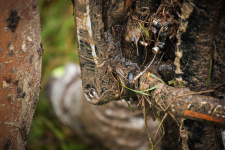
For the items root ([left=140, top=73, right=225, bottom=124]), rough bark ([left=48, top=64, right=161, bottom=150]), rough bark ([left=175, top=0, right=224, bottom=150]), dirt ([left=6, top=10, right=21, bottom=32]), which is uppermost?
dirt ([left=6, top=10, right=21, bottom=32])

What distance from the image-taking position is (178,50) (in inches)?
24.7

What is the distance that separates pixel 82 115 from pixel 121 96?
98 cm

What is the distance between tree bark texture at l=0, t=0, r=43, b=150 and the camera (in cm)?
57

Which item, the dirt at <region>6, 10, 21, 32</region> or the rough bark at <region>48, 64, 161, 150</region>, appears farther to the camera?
the rough bark at <region>48, 64, 161, 150</region>

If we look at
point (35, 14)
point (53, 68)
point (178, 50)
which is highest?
point (35, 14)

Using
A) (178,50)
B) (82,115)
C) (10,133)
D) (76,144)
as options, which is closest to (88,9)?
(178,50)

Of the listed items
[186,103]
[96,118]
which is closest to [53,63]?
Result: [96,118]

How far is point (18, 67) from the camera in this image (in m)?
Result: 0.60

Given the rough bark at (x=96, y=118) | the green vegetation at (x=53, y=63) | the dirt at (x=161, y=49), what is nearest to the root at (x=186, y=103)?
the dirt at (x=161, y=49)

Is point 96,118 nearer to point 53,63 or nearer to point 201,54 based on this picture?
point 53,63

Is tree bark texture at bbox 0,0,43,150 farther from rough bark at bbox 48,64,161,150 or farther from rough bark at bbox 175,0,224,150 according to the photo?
rough bark at bbox 48,64,161,150

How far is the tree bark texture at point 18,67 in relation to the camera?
1.88 feet

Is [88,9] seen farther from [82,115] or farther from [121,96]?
[82,115]

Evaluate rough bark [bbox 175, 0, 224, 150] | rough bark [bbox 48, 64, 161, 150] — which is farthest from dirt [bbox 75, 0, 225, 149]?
rough bark [bbox 48, 64, 161, 150]
